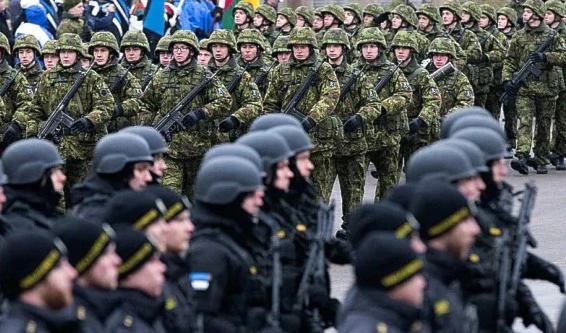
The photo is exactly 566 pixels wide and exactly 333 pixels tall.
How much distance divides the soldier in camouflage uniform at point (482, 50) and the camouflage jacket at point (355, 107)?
19.7 feet

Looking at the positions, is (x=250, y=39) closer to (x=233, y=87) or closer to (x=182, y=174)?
(x=233, y=87)

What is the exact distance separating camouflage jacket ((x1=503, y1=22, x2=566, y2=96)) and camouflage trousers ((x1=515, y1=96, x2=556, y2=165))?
0.10 m

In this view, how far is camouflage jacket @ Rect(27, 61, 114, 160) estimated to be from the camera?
15.6 metres

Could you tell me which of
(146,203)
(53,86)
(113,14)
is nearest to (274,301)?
(146,203)

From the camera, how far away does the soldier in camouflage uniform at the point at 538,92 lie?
20672mm

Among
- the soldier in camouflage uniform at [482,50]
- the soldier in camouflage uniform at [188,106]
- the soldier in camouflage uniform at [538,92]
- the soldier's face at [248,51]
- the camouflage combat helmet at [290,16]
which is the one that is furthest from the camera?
the camouflage combat helmet at [290,16]

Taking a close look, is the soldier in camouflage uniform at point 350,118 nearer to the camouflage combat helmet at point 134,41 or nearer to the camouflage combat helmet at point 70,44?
the camouflage combat helmet at point 134,41

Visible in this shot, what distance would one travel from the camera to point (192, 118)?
15531 millimetres

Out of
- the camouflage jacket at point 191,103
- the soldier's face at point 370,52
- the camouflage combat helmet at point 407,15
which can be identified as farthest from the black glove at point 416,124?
the camouflage combat helmet at point 407,15

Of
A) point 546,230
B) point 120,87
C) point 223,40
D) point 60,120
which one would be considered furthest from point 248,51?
point 546,230

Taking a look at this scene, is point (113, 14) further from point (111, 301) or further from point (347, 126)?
point (111, 301)

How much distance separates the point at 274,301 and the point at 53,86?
25.6 feet

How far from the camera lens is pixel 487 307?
8.54 m

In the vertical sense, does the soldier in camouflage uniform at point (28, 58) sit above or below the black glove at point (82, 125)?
above
